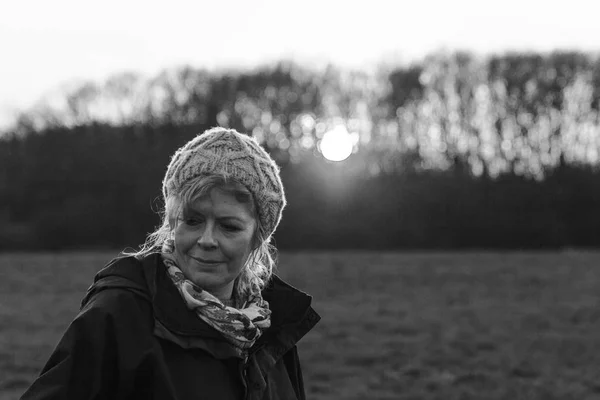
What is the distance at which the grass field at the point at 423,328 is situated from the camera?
8070 millimetres

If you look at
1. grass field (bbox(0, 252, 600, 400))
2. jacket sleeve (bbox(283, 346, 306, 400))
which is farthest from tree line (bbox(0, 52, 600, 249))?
jacket sleeve (bbox(283, 346, 306, 400))

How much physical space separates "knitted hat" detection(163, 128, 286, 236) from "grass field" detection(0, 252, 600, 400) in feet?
17.6

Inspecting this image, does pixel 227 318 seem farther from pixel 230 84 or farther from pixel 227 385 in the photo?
pixel 230 84

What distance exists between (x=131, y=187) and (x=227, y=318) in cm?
3852

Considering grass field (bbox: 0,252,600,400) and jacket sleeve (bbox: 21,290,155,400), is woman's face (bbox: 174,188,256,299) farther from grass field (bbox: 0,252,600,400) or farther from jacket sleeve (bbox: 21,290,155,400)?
grass field (bbox: 0,252,600,400)

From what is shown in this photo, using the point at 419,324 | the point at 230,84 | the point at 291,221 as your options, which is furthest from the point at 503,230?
the point at 419,324

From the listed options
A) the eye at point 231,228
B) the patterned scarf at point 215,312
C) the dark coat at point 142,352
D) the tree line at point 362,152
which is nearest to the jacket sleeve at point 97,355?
the dark coat at point 142,352

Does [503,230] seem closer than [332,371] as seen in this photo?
No

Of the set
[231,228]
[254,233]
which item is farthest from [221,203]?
[254,233]

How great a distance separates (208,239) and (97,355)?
0.52 metres

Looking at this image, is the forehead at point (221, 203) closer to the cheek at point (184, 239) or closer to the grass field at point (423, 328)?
the cheek at point (184, 239)

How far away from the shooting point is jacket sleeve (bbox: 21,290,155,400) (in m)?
2.01

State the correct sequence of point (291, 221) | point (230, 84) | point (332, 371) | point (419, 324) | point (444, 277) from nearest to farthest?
1. point (332, 371)
2. point (419, 324)
3. point (444, 277)
4. point (291, 221)
5. point (230, 84)

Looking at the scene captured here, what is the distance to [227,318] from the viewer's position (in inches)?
91.8
